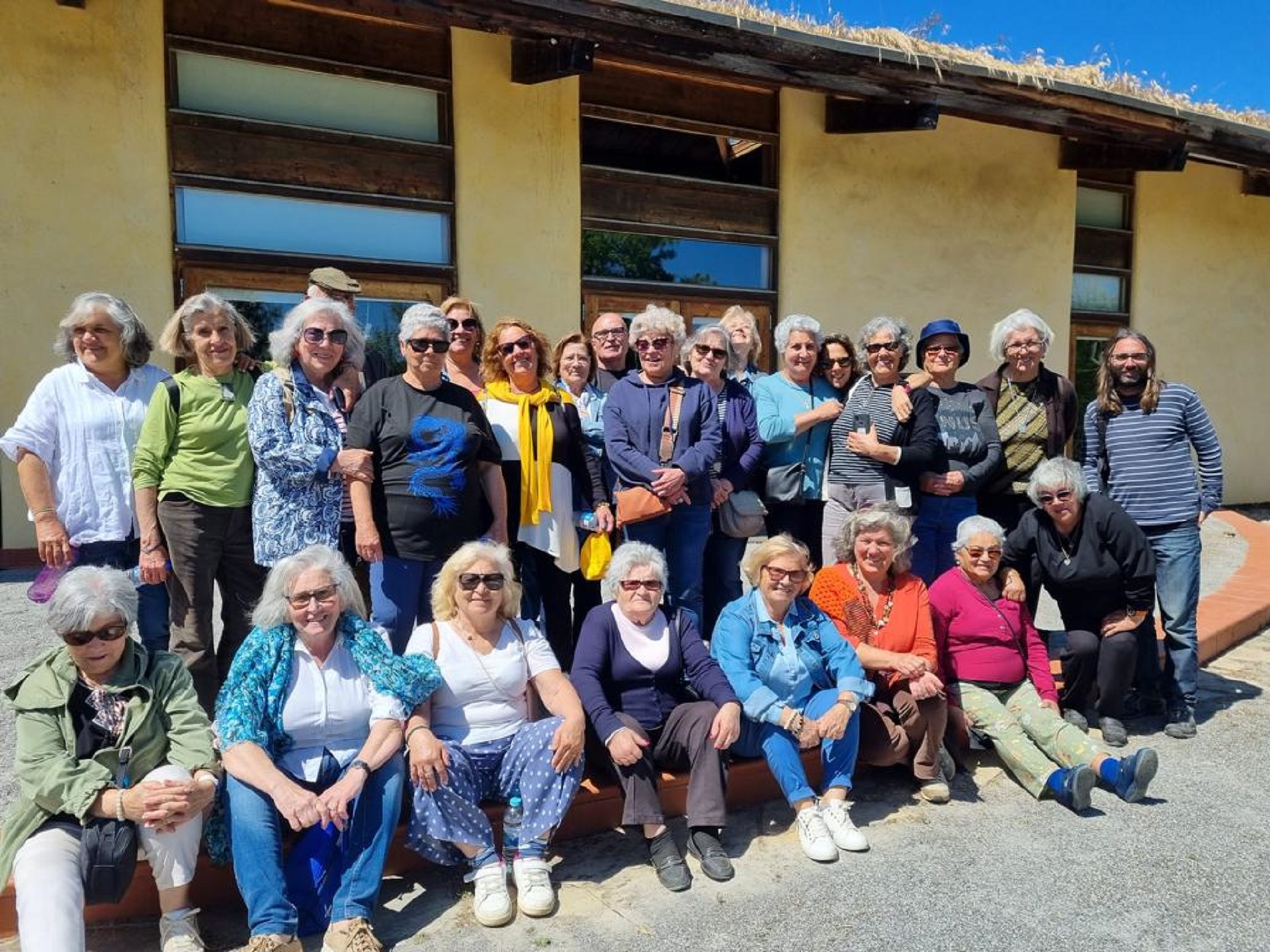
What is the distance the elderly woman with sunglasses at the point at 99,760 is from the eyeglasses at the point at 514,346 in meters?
1.77

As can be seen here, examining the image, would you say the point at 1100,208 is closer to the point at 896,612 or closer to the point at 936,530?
the point at 936,530

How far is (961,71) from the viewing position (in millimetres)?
8891

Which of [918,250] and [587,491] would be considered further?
[918,250]

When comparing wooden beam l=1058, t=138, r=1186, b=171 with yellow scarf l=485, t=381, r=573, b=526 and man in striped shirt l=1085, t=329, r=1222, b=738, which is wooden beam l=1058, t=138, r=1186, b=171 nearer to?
man in striped shirt l=1085, t=329, r=1222, b=738

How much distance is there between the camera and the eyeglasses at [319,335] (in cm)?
371

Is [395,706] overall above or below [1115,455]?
below

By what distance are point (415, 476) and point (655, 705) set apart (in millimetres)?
1201

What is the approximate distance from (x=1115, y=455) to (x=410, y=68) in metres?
5.90

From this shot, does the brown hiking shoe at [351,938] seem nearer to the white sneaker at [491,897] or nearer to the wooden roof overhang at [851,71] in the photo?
the white sneaker at [491,897]

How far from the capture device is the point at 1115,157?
36.6 feet

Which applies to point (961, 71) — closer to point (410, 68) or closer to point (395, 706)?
point (410, 68)

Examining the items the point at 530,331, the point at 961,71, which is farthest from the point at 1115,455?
the point at 961,71

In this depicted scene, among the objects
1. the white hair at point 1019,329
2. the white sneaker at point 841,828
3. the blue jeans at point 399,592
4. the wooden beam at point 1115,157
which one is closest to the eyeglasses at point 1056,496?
the white hair at point 1019,329

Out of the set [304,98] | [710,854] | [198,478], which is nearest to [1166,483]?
[710,854]
